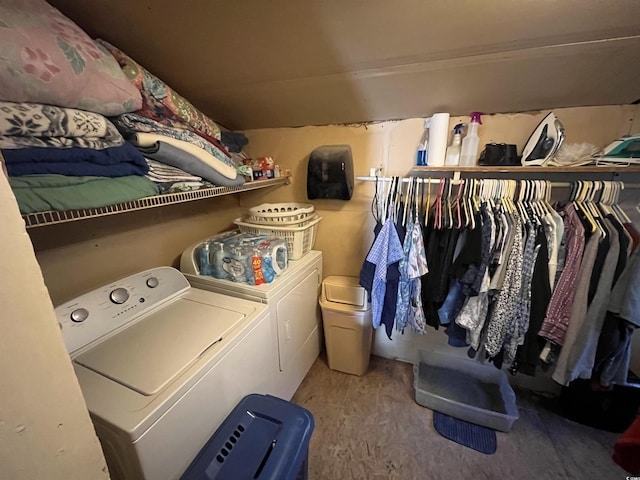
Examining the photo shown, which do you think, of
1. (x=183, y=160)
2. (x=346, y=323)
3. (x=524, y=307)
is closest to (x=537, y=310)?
(x=524, y=307)

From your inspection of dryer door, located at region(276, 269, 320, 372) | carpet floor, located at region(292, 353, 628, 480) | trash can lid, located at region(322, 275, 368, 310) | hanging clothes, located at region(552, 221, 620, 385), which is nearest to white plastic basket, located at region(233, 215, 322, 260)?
Answer: dryer door, located at region(276, 269, 320, 372)

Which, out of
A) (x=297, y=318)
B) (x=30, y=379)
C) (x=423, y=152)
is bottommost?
(x=297, y=318)

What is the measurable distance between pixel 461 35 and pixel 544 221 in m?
0.93

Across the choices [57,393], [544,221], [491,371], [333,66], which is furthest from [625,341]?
[57,393]

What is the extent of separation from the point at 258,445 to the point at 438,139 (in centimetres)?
169

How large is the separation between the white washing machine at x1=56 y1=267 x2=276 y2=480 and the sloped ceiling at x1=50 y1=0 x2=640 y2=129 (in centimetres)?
107

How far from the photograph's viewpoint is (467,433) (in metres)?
1.55

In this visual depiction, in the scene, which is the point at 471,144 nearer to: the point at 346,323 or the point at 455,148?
the point at 455,148

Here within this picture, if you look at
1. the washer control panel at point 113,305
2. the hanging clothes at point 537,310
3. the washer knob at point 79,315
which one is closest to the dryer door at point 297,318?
the washer control panel at point 113,305

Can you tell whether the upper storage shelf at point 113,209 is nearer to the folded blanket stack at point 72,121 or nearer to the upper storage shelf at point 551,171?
the folded blanket stack at point 72,121

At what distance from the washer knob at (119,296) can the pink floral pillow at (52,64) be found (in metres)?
0.76

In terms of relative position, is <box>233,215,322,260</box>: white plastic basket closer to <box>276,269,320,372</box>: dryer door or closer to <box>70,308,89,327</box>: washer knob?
<box>276,269,320,372</box>: dryer door

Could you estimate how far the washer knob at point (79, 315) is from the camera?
0.99 meters

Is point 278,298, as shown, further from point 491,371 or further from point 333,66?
point 491,371
